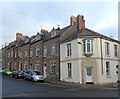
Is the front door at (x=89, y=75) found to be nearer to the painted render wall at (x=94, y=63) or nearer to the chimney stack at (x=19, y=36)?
the painted render wall at (x=94, y=63)

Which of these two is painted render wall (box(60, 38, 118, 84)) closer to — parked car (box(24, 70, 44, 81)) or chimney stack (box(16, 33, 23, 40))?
parked car (box(24, 70, 44, 81))

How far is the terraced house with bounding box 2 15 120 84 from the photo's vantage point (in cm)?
2275

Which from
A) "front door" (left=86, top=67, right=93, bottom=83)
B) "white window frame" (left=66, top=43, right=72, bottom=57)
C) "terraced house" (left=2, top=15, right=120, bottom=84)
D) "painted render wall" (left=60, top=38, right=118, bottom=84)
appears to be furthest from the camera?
"white window frame" (left=66, top=43, right=72, bottom=57)

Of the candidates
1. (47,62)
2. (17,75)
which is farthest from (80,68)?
(17,75)

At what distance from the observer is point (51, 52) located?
28.8 m

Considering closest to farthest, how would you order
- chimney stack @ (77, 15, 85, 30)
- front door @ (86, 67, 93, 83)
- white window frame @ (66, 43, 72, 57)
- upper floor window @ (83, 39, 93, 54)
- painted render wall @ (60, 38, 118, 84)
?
painted render wall @ (60, 38, 118, 84), front door @ (86, 67, 93, 83), upper floor window @ (83, 39, 93, 54), white window frame @ (66, 43, 72, 57), chimney stack @ (77, 15, 85, 30)

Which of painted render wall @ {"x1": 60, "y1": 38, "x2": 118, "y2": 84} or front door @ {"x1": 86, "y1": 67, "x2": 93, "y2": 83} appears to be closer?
painted render wall @ {"x1": 60, "y1": 38, "x2": 118, "y2": 84}

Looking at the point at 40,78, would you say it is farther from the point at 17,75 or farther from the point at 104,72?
the point at 104,72

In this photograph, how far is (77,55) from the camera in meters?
23.4

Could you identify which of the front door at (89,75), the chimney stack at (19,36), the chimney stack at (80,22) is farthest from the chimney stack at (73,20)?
the chimney stack at (19,36)

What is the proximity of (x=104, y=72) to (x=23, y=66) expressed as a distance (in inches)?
825

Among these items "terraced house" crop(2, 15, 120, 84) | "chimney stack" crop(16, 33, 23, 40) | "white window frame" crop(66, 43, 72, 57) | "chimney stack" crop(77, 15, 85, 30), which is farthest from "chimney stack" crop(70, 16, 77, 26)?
"chimney stack" crop(16, 33, 23, 40)

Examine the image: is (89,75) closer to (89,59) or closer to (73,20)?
(89,59)

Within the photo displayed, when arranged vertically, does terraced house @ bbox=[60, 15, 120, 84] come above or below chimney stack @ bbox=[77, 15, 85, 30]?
below
